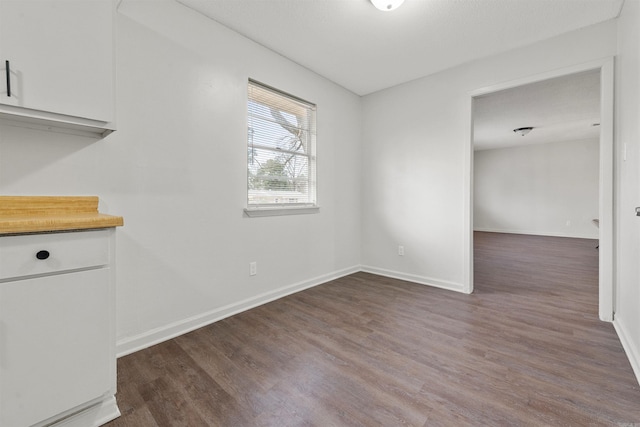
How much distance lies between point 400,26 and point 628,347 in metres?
2.74

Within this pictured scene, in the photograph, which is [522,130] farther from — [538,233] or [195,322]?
[195,322]

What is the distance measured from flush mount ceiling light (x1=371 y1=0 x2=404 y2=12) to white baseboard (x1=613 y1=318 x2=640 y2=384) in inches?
101

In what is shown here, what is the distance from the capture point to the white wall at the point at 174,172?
63.7 inches

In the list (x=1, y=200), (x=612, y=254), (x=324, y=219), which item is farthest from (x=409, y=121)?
(x=1, y=200)

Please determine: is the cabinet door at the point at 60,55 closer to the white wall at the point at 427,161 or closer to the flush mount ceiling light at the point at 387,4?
the flush mount ceiling light at the point at 387,4

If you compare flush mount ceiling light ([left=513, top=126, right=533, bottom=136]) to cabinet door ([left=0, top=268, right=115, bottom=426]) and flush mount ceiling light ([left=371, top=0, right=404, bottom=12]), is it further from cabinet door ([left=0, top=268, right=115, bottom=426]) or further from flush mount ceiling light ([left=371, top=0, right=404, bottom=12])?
cabinet door ([left=0, top=268, right=115, bottom=426])

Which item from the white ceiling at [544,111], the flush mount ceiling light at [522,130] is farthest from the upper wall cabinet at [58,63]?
the flush mount ceiling light at [522,130]

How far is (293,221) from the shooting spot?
2.90 m

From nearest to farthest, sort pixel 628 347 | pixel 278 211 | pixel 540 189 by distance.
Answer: pixel 628 347 < pixel 278 211 < pixel 540 189

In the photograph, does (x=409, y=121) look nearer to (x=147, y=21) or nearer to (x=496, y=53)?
(x=496, y=53)

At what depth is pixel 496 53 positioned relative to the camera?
2.69 meters

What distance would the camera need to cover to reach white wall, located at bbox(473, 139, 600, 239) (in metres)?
6.87

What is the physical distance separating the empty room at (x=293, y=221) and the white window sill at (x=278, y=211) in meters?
0.03

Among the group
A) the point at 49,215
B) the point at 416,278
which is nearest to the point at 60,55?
the point at 49,215
